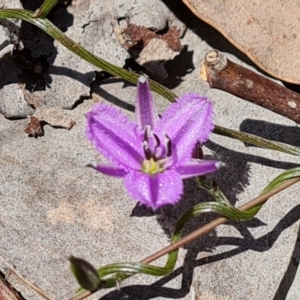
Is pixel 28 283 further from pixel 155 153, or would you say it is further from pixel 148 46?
pixel 148 46

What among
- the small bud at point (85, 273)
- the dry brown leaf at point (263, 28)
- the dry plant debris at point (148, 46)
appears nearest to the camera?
the small bud at point (85, 273)

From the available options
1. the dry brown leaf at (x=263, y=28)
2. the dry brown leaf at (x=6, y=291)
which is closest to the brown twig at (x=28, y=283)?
the dry brown leaf at (x=6, y=291)

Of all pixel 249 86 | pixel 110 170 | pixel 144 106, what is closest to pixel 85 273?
pixel 110 170

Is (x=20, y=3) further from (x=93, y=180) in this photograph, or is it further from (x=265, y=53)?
(x=265, y=53)

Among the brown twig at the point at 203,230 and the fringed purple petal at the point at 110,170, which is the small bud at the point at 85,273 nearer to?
the brown twig at the point at 203,230

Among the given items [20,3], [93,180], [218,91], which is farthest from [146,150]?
[20,3]
